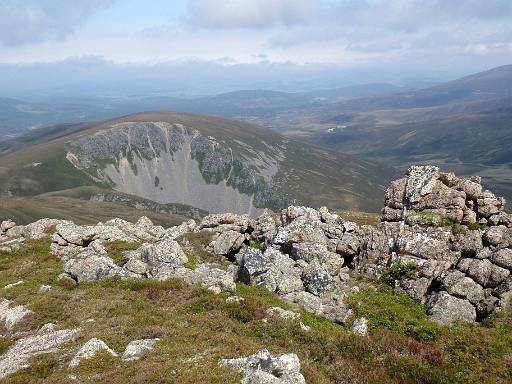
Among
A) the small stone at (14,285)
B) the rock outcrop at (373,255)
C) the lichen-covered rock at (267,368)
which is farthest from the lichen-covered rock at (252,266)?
the small stone at (14,285)

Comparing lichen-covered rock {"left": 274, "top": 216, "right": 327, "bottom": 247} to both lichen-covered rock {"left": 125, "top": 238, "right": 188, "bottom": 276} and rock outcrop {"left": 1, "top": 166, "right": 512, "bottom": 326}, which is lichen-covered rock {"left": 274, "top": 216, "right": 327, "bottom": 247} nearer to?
rock outcrop {"left": 1, "top": 166, "right": 512, "bottom": 326}

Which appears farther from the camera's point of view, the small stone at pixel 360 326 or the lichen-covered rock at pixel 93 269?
the lichen-covered rock at pixel 93 269

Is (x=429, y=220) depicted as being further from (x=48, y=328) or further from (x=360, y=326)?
(x=48, y=328)

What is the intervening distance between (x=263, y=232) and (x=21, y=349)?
3081cm

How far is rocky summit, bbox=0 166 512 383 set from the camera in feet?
79.1

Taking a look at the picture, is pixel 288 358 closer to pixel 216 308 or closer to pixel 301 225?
pixel 216 308

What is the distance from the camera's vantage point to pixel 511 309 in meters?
25.8

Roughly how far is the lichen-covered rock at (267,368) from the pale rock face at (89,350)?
601 cm

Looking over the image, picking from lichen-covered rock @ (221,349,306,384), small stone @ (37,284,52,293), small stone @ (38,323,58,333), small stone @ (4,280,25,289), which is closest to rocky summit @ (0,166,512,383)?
lichen-covered rock @ (221,349,306,384)

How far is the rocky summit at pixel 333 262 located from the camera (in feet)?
79.1

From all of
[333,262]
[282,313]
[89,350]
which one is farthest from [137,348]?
[333,262]

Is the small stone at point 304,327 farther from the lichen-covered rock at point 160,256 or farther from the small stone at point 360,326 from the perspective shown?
the lichen-covered rock at point 160,256

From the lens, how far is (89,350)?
17797 mm

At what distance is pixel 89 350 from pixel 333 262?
21.7 meters
